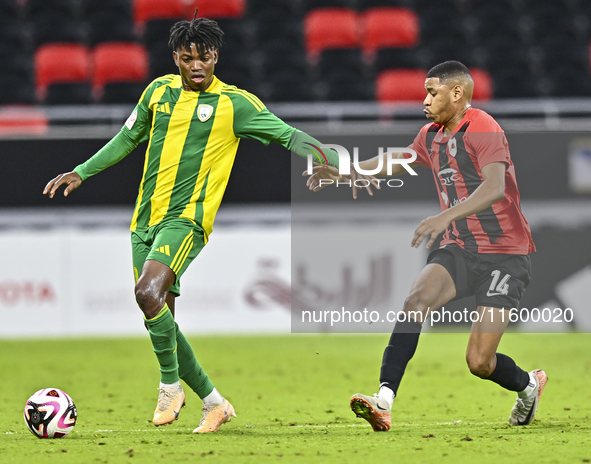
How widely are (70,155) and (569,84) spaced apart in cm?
722

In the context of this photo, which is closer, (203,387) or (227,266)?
(203,387)

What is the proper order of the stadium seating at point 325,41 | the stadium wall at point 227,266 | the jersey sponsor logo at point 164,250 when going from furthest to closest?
1. the stadium seating at point 325,41
2. the stadium wall at point 227,266
3. the jersey sponsor logo at point 164,250

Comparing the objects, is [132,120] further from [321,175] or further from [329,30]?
[329,30]

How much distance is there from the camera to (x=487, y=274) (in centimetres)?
475

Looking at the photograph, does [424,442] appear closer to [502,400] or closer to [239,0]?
[502,400]

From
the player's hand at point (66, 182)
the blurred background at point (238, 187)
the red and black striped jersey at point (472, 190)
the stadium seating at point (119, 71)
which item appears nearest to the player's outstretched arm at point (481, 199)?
the red and black striped jersey at point (472, 190)

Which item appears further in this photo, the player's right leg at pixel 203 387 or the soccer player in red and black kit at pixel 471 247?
the player's right leg at pixel 203 387

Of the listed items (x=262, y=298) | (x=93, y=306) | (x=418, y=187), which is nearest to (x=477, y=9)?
(x=418, y=187)

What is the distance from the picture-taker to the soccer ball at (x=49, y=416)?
4.57 m

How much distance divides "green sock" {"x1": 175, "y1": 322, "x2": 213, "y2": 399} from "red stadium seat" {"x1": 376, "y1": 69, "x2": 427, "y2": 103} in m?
8.16

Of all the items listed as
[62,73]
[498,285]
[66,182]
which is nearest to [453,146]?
[498,285]

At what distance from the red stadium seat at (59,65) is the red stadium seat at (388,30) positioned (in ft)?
14.2

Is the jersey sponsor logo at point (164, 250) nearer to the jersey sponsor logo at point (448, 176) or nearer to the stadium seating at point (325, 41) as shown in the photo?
the jersey sponsor logo at point (448, 176)

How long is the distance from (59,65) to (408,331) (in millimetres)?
9328
